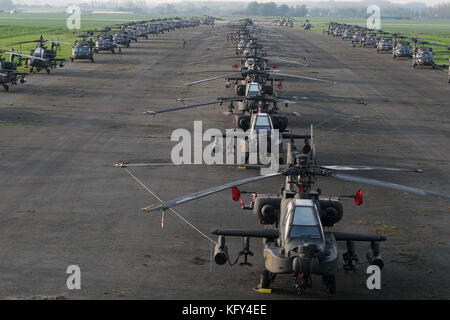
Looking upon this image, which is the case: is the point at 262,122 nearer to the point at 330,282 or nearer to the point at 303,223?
the point at 303,223

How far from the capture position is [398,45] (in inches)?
3831

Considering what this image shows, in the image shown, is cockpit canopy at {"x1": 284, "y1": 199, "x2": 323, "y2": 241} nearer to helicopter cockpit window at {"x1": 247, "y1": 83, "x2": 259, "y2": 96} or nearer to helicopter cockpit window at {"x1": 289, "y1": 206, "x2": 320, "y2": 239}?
helicopter cockpit window at {"x1": 289, "y1": 206, "x2": 320, "y2": 239}

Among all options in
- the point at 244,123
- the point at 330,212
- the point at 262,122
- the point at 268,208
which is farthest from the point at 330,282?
the point at 244,123

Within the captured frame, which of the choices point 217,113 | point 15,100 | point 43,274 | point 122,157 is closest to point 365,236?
point 43,274

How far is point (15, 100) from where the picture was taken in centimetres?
5309

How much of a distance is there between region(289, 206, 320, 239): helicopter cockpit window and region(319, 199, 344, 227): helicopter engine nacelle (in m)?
1.91

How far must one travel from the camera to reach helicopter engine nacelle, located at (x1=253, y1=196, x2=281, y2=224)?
1980cm

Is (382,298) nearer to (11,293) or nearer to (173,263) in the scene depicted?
(173,263)

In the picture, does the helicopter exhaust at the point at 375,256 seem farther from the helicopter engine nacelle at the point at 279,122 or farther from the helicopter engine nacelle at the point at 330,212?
the helicopter engine nacelle at the point at 279,122

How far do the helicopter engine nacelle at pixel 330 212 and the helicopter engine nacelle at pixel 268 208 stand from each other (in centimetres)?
144

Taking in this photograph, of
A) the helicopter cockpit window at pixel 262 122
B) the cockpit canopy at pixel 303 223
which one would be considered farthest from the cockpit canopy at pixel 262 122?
the cockpit canopy at pixel 303 223

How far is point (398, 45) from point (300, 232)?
86.2 m

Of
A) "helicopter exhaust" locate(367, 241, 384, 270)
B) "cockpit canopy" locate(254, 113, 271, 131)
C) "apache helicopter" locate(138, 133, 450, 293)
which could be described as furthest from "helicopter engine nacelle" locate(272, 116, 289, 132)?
"helicopter exhaust" locate(367, 241, 384, 270)

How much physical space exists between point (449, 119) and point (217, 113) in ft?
60.7
